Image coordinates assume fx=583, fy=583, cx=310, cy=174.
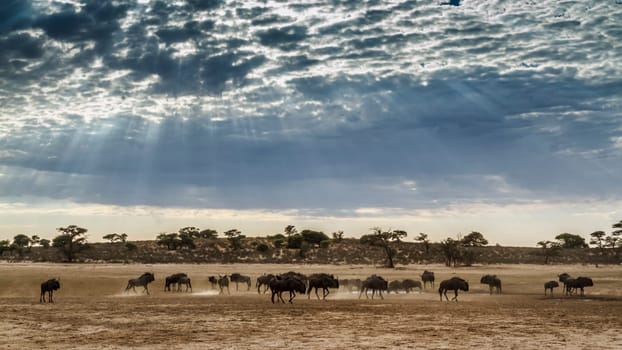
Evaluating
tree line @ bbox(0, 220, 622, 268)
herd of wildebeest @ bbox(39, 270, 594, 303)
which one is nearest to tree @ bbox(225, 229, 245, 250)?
tree line @ bbox(0, 220, 622, 268)

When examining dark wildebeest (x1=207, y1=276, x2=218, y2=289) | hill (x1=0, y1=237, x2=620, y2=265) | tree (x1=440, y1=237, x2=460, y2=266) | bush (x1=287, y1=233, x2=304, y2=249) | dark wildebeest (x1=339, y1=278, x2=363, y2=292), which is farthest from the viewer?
bush (x1=287, y1=233, x2=304, y2=249)

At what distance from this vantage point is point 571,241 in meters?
124

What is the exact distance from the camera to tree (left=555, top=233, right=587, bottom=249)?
123 meters

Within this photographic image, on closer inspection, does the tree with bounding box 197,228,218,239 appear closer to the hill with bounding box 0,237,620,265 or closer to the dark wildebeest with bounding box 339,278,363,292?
the hill with bounding box 0,237,620,265

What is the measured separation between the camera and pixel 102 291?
144 feet

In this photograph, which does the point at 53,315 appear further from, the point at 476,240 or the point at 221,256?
the point at 476,240

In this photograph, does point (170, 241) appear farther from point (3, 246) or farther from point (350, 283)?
point (350, 283)

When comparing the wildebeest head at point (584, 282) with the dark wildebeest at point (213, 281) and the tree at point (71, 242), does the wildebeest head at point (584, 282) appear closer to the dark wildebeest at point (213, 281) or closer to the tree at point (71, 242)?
the dark wildebeest at point (213, 281)

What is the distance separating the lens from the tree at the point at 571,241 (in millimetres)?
123438

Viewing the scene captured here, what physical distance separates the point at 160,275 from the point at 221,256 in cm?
4348

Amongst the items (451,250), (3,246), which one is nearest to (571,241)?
(451,250)

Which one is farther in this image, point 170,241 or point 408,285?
point 170,241

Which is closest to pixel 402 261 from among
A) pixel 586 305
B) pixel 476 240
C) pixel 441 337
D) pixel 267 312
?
pixel 476 240

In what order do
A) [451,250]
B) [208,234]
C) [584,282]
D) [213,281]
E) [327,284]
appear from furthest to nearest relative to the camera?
[208,234]
[451,250]
[213,281]
[584,282]
[327,284]
